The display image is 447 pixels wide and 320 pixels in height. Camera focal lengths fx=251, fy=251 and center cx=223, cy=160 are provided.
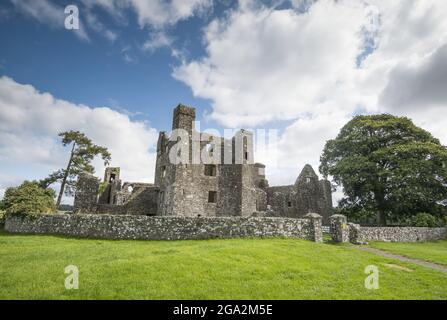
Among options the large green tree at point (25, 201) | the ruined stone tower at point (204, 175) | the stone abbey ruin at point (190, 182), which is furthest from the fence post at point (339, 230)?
the large green tree at point (25, 201)

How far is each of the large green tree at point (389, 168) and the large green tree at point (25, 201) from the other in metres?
29.8

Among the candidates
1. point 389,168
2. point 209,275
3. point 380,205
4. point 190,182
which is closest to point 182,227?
point 190,182

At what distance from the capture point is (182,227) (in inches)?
631

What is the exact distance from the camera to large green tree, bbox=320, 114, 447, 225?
26156 mm

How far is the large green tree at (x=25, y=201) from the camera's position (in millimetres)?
19000

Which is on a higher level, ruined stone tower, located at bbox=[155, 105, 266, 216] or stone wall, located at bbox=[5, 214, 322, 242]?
ruined stone tower, located at bbox=[155, 105, 266, 216]

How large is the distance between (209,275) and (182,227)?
807 cm

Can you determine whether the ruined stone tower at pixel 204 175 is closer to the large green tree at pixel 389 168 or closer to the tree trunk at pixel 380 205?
the large green tree at pixel 389 168

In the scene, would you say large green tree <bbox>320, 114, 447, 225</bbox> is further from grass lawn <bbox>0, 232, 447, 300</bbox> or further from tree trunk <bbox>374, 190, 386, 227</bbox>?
grass lawn <bbox>0, 232, 447, 300</bbox>

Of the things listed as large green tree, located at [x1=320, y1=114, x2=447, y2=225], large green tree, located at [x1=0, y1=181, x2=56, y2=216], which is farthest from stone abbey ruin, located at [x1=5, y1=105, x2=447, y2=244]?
large green tree, located at [x1=320, y1=114, x2=447, y2=225]

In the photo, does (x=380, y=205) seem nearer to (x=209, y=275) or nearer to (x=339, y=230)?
(x=339, y=230)

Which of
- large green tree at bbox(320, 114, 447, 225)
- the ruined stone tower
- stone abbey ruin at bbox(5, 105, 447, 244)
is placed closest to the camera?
stone abbey ruin at bbox(5, 105, 447, 244)

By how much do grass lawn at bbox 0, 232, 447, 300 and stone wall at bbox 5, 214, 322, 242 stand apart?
3734 mm

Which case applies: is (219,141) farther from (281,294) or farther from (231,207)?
(281,294)
